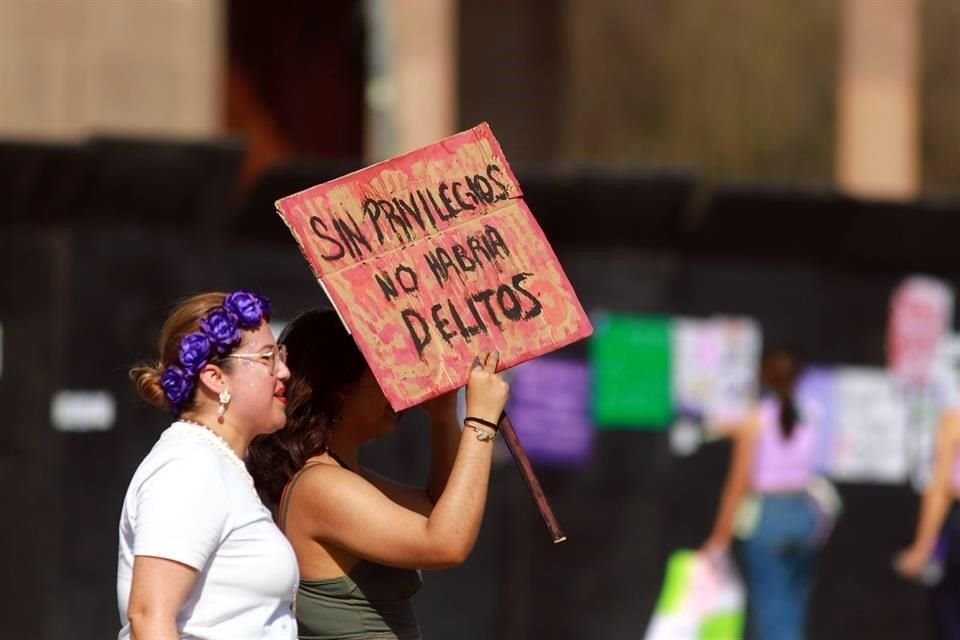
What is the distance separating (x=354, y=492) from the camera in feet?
11.5

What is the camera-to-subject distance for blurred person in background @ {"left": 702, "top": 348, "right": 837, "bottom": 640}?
9.30 m

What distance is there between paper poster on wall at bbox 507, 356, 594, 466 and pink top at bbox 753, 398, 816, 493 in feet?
3.15

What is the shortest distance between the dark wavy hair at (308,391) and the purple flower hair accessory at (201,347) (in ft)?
0.97

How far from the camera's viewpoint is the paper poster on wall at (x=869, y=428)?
984 centimetres

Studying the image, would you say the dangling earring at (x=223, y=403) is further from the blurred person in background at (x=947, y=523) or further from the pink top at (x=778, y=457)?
the pink top at (x=778, y=457)

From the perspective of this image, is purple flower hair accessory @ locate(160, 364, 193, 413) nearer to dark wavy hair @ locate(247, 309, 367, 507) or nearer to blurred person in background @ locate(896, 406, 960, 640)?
dark wavy hair @ locate(247, 309, 367, 507)

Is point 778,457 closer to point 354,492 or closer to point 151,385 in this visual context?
point 354,492

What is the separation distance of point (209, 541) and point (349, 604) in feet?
1.65

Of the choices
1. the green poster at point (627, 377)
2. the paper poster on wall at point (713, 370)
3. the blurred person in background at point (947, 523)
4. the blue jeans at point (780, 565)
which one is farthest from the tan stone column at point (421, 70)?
the blurred person in background at point (947, 523)

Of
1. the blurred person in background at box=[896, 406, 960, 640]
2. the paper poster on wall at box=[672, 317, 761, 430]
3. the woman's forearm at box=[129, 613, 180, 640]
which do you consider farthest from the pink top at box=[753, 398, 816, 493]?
the woman's forearm at box=[129, 613, 180, 640]

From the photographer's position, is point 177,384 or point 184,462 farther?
point 177,384

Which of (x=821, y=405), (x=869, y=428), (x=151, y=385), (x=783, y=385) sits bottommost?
(x=869, y=428)

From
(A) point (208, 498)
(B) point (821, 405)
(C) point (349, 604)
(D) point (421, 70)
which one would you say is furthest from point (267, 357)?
(D) point (421, 70)

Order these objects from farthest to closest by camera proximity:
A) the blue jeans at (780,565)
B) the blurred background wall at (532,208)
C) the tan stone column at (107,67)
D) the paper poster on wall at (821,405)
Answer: the paper poster on wall at (821,405)
the blue jeans at (780,565)
the tan stone column at (107,67)
the blurred background wall at (532,208)
